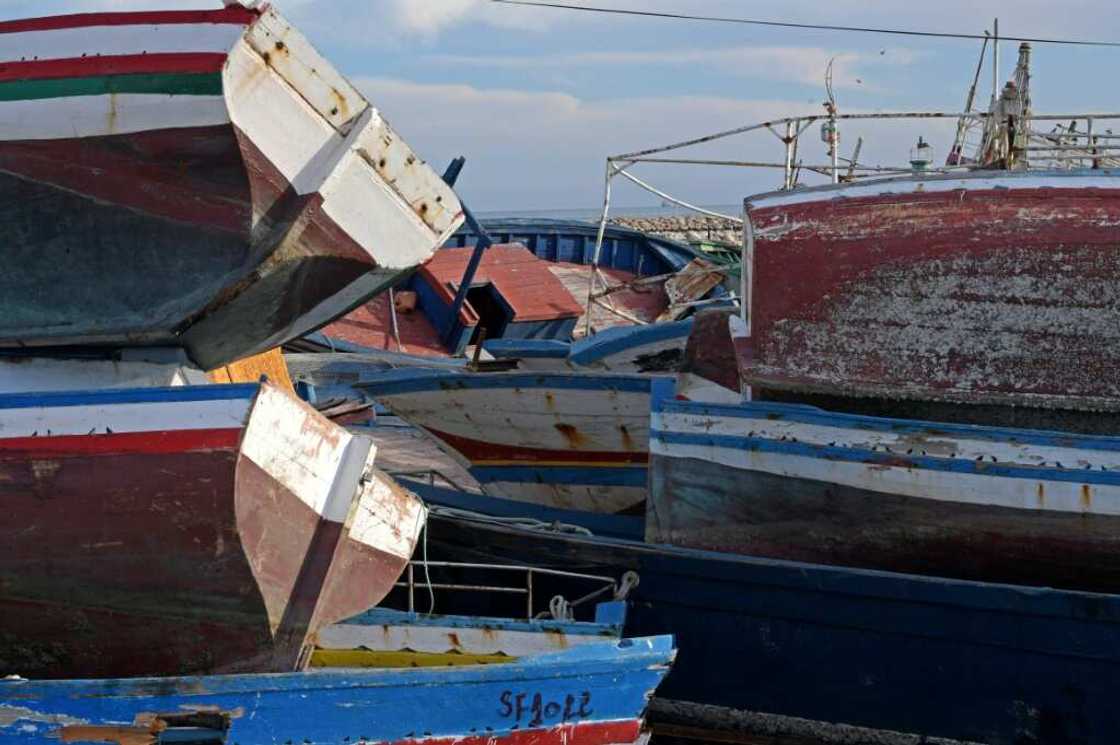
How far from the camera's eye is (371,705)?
557 cm

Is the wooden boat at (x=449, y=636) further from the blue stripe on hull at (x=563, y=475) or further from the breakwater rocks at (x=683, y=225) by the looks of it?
the breakwater rocks at (x=683, y=225)

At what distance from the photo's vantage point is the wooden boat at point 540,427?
930 cm

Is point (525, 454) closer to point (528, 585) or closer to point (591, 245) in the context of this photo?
point (528, 585)

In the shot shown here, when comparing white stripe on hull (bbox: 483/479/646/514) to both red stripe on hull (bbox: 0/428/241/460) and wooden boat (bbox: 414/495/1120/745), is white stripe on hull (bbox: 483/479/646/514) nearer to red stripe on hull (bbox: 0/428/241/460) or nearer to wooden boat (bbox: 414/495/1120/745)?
wooden boat (bbox: 414/495/1120/745)

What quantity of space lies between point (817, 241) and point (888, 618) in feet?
6.35

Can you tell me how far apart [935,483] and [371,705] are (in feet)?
9.59

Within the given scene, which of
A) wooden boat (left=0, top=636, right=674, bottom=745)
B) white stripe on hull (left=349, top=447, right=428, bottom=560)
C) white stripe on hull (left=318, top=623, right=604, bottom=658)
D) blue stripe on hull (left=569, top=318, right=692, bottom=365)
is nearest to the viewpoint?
wooden boat (left=0, top=636, right=674, bottom=745)

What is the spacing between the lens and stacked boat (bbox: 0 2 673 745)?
5250 millimetres

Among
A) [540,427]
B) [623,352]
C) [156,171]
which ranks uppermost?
[156,171]

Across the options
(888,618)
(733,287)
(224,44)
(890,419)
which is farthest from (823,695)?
(733,287)

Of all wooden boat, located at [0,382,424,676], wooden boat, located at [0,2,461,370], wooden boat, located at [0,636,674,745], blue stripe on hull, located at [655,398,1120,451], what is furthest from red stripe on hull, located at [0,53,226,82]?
blue stripe on hull, located at [655,398,1120,451]

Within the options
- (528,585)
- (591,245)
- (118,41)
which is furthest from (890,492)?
(591,245)

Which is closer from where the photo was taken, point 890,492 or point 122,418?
point 122,418

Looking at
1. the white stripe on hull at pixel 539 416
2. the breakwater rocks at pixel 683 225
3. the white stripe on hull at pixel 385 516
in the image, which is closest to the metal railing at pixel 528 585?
the white stripe on hull at pixel 385 516
